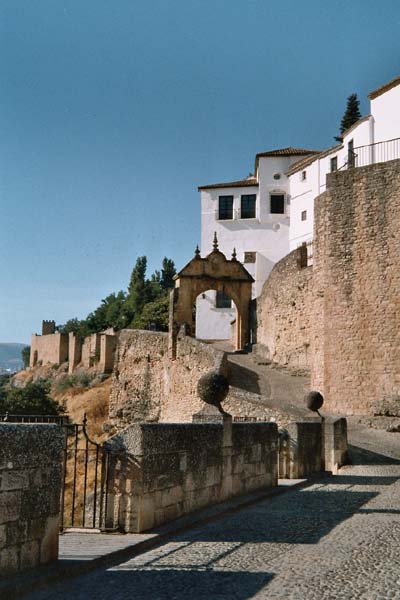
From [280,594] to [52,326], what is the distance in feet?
289

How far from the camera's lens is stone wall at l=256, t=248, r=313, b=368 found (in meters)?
29.8

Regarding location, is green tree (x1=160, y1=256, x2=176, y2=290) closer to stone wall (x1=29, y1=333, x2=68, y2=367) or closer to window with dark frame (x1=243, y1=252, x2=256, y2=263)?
stone wall (x1=29, y1=333, x2=68, y2=367)

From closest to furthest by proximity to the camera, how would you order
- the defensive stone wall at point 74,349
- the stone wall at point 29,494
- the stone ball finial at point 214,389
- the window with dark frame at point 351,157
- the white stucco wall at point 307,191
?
1. the stone wall at point 29,494
2. the stone ball finial at point 214,389
3. the window with dark frame at point 351,157
4. the white stucco wall at point 307,191
5. the defensive stone wall at point 74,349

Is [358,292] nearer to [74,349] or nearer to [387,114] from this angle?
[387,114]

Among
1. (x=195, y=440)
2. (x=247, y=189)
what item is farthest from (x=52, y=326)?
(x=195, y=440)

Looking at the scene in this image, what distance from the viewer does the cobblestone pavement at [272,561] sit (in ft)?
17.2

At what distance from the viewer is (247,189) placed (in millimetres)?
46156

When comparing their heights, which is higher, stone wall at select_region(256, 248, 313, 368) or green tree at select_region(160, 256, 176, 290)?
green tree at select_region(160, 256, 176, 290)

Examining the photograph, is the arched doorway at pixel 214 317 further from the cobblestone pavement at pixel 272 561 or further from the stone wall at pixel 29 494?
the stone wall at pixel 29 494

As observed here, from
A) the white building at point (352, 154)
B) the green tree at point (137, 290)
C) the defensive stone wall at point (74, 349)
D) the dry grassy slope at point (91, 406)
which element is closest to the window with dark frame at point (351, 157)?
the white building at point (352, 154)

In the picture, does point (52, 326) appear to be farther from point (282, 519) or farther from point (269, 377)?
point (282, 519)

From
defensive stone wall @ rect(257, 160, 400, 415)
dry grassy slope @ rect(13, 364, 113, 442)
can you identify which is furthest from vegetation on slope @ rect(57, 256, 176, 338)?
defensive stone wall @ rect(257, 160, 400, 415)

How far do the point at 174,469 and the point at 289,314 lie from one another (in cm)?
2343

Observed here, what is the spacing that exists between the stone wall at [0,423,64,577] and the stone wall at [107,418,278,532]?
148cm
